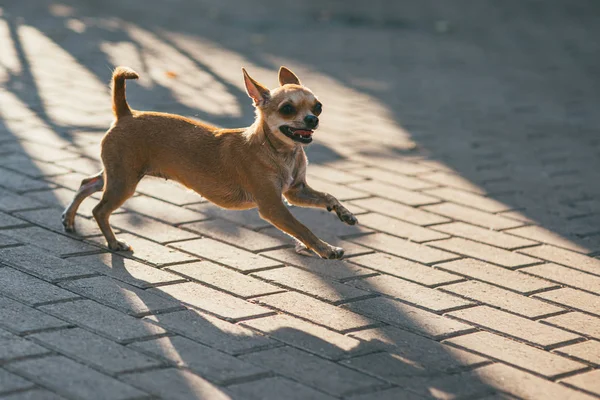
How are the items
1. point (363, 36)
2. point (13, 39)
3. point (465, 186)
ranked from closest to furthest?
point (465, 186) → point (13, 39) → point (363, 36)

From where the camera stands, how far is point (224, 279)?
16.4 feet

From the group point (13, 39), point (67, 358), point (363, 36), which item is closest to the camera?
point (67, 358)

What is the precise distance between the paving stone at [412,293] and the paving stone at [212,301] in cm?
70

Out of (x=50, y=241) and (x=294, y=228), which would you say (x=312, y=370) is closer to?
(x=294, y=228)

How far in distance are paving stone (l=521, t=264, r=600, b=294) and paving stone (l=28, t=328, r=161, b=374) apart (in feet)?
8.07

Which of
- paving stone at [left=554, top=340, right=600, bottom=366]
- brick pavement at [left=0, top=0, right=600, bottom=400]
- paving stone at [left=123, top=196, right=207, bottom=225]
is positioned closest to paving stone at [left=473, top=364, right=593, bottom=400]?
brick pavement at [left=0, top=0, right=600, bottom=400]

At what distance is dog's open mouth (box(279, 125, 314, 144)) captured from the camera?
194 inches

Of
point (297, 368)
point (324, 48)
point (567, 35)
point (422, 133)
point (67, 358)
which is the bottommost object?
point (67, 358)

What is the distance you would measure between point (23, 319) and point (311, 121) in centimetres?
170

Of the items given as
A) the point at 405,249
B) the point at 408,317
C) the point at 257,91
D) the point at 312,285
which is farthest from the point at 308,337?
the point at 405,249

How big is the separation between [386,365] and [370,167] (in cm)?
349

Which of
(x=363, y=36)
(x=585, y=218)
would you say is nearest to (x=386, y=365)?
(x=585, y=218)

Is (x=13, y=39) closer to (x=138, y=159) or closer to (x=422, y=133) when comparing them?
(x=422, y=133)

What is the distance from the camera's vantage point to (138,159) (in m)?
5.22
